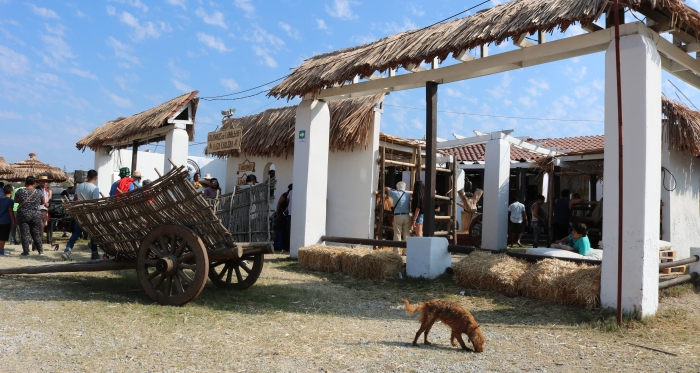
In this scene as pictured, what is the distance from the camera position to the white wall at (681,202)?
11.1m

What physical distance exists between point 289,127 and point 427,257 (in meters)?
6.32

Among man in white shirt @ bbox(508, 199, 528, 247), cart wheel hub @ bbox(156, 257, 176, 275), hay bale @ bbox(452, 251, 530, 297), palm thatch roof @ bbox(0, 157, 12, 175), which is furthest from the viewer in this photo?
palm thatch roof @ bbox(0, 157, 12, 175)

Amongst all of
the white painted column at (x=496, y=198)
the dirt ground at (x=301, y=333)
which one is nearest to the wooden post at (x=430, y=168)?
the dirt ground at (x=301, y=333)

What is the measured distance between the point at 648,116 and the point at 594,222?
7331mm

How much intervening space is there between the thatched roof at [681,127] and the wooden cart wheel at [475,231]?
17.2ft

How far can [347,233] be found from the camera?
40.5 ft

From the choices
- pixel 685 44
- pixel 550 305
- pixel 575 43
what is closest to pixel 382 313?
pixel 550 305

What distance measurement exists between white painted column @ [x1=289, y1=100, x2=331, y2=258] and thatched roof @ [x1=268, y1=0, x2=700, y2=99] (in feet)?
1.81

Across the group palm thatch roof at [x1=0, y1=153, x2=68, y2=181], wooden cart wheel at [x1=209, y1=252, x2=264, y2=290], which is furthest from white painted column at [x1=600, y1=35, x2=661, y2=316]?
palm thatch roof at [x1=0, y1=153, x2=68, y2=181]

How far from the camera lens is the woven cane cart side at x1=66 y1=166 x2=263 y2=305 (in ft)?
19.9

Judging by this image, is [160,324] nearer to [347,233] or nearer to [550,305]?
[550,305]

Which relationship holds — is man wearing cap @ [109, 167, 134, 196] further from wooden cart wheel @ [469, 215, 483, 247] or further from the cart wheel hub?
wooden cart wheel @ [469, 215, 483, 247]

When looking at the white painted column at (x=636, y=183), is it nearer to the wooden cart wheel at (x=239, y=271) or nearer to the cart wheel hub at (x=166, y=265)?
the wooden cart wheel at (x=239, y=271)

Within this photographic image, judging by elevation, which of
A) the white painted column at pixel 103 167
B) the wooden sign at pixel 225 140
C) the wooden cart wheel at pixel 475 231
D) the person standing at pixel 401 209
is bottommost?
the wooden cart wheel at pixel 475 231
